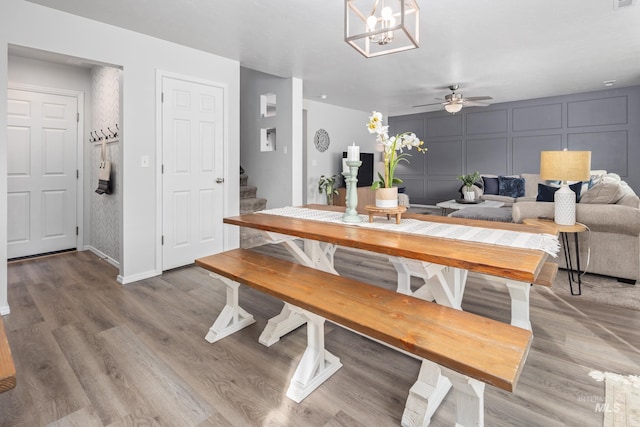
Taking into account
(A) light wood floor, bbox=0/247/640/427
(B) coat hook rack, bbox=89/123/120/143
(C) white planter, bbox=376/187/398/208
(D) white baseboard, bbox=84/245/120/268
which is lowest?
(A) light wood floor, bbox=0/247/640/427

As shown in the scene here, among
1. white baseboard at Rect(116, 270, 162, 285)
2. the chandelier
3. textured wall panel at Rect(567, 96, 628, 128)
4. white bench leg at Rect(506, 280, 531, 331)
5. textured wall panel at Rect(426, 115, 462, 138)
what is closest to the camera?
the chandelier

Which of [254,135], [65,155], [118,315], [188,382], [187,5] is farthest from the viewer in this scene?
[254,135]

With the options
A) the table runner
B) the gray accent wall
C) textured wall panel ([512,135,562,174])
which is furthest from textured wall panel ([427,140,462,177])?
the table runner

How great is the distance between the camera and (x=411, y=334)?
3.98 feet

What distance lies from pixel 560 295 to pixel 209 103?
12.8ft

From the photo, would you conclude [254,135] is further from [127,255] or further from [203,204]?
[127,255]

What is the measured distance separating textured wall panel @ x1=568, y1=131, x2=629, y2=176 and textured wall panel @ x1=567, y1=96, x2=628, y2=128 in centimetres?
20

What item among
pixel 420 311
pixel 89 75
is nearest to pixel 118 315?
pixel 420 311

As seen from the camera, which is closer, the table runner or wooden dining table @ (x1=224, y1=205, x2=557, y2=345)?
wooden dining table @ (x1=224, y1=205, x2=557, y2=345)

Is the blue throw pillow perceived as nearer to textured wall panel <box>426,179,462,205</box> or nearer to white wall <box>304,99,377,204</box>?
textured wall panel <box>426,179,462,205</box>

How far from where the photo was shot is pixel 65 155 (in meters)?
4.25

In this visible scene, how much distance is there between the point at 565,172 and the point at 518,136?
15.1 ft

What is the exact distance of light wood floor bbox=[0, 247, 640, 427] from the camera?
149 centimetres

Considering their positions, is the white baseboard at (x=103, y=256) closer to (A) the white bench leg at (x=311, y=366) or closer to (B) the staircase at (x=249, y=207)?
(B) the staircase at (x=249, y=207)
